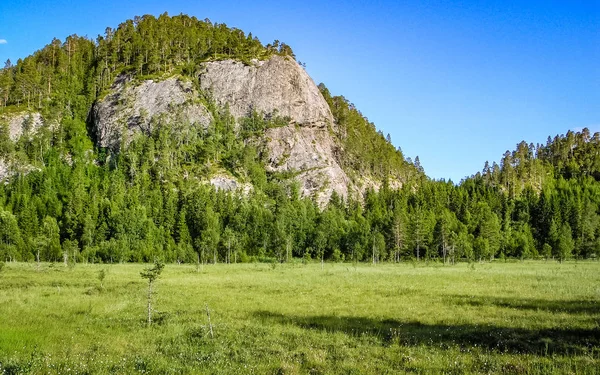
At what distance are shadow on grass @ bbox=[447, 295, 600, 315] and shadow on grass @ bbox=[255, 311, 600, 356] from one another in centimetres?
685

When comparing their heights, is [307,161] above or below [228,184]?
above

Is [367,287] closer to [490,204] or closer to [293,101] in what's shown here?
[490,204]

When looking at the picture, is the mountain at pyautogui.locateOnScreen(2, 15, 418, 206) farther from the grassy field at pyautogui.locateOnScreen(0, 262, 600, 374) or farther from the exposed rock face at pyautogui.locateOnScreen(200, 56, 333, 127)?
the grassy field at pyautogui.locateOnScreen(0, 262, 600, 374)

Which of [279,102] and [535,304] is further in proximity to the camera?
[279,102]

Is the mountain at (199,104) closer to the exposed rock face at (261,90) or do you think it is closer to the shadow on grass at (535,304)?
the exposed rock face at (261,90)

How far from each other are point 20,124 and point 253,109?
96.3m

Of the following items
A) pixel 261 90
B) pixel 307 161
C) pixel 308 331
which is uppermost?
pixel 261 90

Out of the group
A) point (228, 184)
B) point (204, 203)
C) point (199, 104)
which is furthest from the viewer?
point (199, 104)

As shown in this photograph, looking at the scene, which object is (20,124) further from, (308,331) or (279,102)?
(308,331)

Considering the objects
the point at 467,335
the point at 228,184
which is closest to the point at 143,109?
the point at 228,184

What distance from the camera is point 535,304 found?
89.9 feet

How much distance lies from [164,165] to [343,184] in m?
76.0

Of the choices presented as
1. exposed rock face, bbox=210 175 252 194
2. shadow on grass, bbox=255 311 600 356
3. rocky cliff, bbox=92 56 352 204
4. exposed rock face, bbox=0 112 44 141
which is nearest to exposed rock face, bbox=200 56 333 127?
rocky cliff, bbox=92 56 352 204

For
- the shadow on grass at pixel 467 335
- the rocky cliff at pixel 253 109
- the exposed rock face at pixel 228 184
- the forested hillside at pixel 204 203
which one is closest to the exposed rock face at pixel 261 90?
the rocky cliff at pixel 253 109
